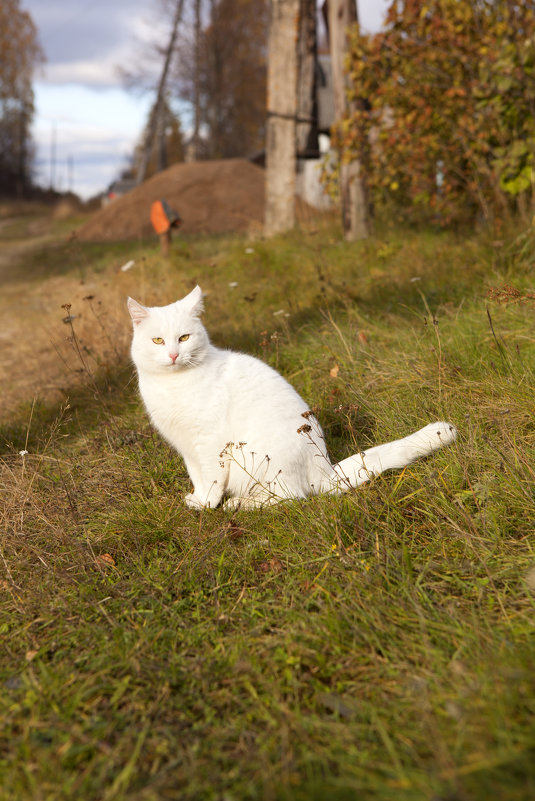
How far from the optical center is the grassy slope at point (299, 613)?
145cm

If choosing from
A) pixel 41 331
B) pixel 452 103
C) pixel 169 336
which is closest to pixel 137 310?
pixel 169 336

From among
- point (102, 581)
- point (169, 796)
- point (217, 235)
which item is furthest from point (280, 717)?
point (217, 235)

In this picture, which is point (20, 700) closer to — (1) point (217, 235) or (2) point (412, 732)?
(2) point (412, 732)

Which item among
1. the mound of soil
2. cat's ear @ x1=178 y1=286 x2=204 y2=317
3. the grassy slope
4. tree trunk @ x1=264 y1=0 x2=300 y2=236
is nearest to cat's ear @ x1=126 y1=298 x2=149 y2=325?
cat's ear @ x1=178 y1=286 x2=204 y2=317

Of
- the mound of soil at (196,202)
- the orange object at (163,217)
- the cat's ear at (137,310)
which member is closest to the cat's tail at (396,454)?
the cat's ear at (137,310)

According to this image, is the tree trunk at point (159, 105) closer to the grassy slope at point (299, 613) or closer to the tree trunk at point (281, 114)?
the tree trunk at point (281, 114)

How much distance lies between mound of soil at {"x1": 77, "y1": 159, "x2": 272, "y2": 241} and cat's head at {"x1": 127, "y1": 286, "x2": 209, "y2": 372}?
979 cm

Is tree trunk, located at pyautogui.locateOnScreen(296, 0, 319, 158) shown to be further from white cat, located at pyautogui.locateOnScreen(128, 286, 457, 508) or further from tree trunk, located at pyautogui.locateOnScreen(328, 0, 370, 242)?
white cat, located at pyautogui.locateOnScreen(128, 286, 457, 508)

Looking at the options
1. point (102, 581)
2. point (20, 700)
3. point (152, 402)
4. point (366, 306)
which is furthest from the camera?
point (366, 306)

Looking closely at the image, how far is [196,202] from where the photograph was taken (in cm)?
1327

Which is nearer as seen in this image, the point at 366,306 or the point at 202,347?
the point at 202,347

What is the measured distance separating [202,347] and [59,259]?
9.98 metres

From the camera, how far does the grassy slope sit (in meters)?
1.45

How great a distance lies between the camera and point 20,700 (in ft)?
5.70
